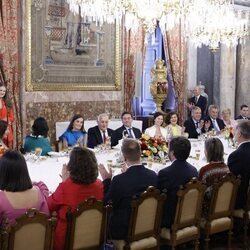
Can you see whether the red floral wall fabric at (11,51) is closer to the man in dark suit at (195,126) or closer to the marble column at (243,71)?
the man in dark suit at (195,126)

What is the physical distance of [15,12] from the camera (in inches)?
359

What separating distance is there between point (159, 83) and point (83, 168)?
803cm

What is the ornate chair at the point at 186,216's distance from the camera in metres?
4.43

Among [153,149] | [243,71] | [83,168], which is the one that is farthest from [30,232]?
[243,71]

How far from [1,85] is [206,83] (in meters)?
6.29

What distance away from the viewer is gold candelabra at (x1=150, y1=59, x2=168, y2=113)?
1180 centimetres

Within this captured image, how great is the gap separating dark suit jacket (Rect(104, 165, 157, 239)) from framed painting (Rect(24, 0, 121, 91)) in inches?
220

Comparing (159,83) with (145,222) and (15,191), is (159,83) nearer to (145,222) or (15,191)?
(145,222)

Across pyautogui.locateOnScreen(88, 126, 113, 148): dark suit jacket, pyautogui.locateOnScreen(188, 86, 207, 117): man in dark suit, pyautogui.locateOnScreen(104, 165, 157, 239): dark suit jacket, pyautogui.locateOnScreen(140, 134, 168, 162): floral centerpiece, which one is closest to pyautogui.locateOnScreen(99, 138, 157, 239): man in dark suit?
pyautogui.locateOnScreen(104, 165, 157, 239): dark suit jacket

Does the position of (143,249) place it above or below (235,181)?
below

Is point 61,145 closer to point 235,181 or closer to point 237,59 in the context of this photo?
point 235,181

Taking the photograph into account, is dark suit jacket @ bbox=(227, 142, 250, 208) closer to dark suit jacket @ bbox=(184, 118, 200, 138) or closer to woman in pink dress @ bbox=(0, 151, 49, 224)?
woman in pink dress @ bbox=(0, 151, 49, 224)

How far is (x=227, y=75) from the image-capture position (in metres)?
13.2

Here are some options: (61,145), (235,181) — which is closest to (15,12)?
(61,145)
